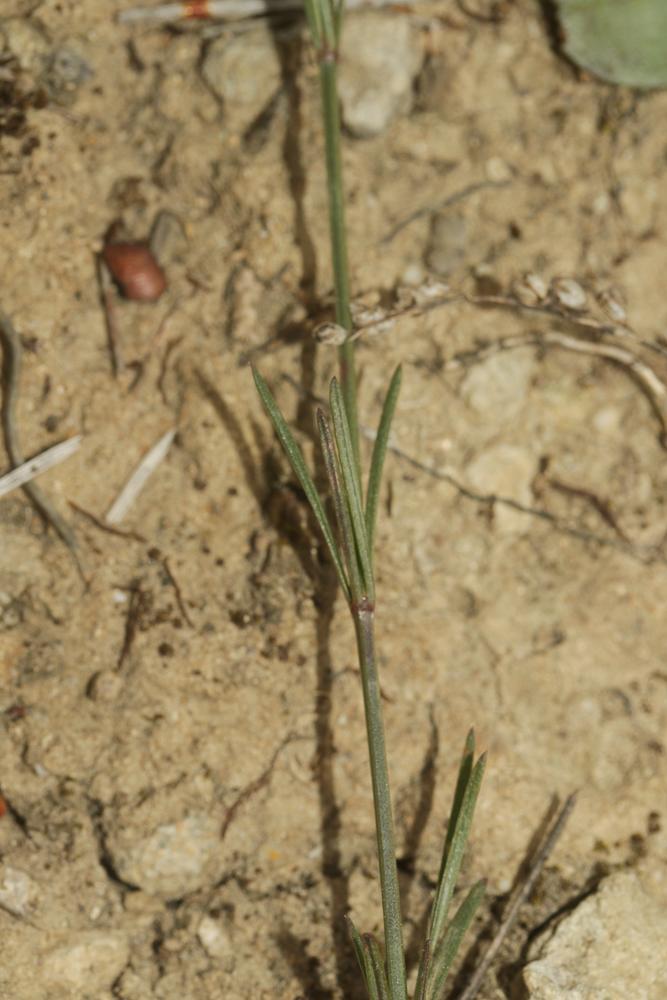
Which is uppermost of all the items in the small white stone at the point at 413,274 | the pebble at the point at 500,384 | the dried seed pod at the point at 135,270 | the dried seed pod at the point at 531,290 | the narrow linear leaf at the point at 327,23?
the narrow linear leaf at the point at 327,23

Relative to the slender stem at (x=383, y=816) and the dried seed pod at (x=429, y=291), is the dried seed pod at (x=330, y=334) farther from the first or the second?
the slender stem at (x=383, y=816)

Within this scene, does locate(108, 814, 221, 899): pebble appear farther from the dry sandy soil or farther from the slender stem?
the slender stem

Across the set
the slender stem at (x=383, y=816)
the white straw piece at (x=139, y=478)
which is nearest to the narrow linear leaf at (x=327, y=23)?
the white straw piece at (x=139, y=478)

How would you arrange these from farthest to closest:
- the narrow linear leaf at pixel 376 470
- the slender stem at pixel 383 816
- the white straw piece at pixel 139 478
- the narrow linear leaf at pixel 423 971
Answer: the white straw piece at pixel 139 478 < the narrow linear leaf at pixel 376 470 < the slender stem at pixel 383 816 < the narrow linear leaf at pixel 423 971

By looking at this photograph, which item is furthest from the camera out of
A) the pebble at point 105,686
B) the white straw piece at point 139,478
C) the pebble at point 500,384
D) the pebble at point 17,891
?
the pebble at point 500,384

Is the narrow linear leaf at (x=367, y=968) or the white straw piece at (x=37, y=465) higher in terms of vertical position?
the white straw piece at (x=37, y=465)

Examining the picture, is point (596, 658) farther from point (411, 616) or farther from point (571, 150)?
point (571, 150)

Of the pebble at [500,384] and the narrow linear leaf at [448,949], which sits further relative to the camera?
the pebble at [500,384]

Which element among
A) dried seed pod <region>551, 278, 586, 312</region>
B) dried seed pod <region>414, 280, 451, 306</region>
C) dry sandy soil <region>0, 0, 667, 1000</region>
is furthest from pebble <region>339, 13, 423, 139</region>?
dried seed pod <region>551, 278, 586, 312</region>

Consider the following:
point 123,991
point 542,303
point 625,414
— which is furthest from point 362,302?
point 123,991
